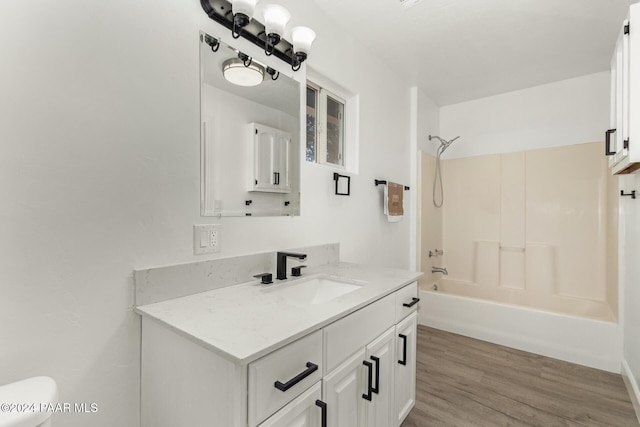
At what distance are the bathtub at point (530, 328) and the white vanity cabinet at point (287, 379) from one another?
176cm

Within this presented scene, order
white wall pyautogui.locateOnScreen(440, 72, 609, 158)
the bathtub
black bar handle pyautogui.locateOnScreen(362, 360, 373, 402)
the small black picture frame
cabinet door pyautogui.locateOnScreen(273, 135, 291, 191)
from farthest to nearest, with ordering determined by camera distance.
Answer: white wall pyautogui.locateOnScreen(440, 72, 609, 158)
the bathtub
the small black picture frame
cabinet door pyautogui.locateOnScreen(273, 135, 291, 191)
black bar handle pyautogui.locateOnScreen(362, 360, 373, 402)

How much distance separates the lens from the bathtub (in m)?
2.30

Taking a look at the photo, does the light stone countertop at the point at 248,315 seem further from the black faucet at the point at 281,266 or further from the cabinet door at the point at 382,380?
the cabinet door at the point at 382,380

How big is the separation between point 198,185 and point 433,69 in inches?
94.9

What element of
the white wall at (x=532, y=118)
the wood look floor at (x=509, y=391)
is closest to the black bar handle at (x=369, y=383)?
the wood look floor at (x=509, y=391)

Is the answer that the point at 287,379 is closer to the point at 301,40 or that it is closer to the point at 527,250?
the point at 301,40

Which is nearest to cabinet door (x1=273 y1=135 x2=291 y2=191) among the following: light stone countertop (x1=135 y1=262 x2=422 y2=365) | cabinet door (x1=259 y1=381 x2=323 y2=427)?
light stone countertop (x1=135 y1=262 x2=422 y2=365)

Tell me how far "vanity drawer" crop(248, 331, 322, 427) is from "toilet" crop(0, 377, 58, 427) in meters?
0.48

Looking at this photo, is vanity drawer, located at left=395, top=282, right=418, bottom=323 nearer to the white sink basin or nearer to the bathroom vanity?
the bathroom vanity

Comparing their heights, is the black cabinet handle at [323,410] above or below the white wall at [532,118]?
below

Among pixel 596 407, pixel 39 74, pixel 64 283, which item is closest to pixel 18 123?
pixel 39 74

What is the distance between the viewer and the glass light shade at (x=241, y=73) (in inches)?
54.2

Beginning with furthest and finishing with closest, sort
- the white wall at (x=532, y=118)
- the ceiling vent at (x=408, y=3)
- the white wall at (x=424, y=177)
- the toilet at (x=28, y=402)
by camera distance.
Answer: the white wall at (x=424, y=177) < the white wall at (x=532, y=118) < the ceiling vent at (x=408, y=3) < the toilet at (x=28, y=402)

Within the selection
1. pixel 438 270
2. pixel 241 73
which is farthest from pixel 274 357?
pixel 438 270
